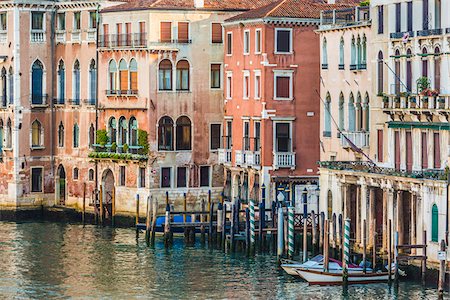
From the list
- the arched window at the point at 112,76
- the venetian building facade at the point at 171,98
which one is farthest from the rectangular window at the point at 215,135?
the arched window at the point at 112,76

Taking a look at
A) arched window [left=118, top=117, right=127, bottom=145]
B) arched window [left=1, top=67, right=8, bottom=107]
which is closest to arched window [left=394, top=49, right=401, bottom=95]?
arched window [left=118, top=117, right=127, bottom=145]

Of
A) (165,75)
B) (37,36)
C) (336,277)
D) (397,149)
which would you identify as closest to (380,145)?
(397,149)

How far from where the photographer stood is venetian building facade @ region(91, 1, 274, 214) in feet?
232

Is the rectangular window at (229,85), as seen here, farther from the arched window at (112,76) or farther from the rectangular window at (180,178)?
the arched window at (112,76)

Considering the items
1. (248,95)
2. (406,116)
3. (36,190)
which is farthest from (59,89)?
(406,116)

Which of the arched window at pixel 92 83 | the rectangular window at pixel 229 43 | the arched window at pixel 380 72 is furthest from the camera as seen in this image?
the arched window at pixel 92 83

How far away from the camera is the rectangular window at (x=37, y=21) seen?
247 feet

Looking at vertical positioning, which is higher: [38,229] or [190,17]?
[190,17]

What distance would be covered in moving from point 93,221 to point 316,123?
10741 millimetres

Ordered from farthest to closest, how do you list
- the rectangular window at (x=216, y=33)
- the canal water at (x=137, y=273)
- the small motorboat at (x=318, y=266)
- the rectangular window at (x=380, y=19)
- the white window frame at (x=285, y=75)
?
the rectangular window at (x=216, y=33), the white window frame at (x=285, y=75), the rectangular window at (x=380, y=19), the small motorboat at (x=318, y=266), the canal water at (x=137, y=273)

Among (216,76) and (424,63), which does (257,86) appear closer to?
(216,76)

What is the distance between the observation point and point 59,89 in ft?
250

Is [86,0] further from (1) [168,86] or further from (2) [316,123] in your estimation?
(2) [316,123]

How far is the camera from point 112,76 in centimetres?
7294
